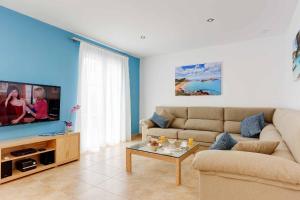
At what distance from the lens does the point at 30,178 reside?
8.46ft

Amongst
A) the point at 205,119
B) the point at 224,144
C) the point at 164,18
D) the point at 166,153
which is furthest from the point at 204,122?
the point at 164,18

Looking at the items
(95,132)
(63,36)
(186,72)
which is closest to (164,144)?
(95,132)

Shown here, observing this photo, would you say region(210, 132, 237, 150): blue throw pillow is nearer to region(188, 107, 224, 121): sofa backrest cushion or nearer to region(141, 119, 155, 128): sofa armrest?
region(188, 107, 224, 121): sofa backrest cushion

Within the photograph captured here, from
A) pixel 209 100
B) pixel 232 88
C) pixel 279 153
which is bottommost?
pixel 279 153

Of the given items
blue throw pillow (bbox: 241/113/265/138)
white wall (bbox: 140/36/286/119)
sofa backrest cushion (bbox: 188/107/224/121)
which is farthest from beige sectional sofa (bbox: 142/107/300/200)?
white wall (bbox: 140/36/286/119)

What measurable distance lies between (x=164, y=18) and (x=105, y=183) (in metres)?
2.71

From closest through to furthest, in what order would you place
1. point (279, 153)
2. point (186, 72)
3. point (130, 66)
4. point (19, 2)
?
point (279, 153) → point (19, 2) → point (186, 72) → point (130, 66)

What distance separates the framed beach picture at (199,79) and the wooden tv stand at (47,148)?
117 inches

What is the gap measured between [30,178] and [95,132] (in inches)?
64.9

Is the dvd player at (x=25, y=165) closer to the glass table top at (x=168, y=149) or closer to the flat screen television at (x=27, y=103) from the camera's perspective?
the flat screen television at (x=27, y=103)

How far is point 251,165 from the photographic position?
4.51ft

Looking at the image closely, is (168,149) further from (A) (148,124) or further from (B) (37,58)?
(B) (37,58)

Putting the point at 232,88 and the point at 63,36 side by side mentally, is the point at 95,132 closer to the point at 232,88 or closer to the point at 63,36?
the point at 63,36

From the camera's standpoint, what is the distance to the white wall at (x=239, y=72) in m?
3.85
